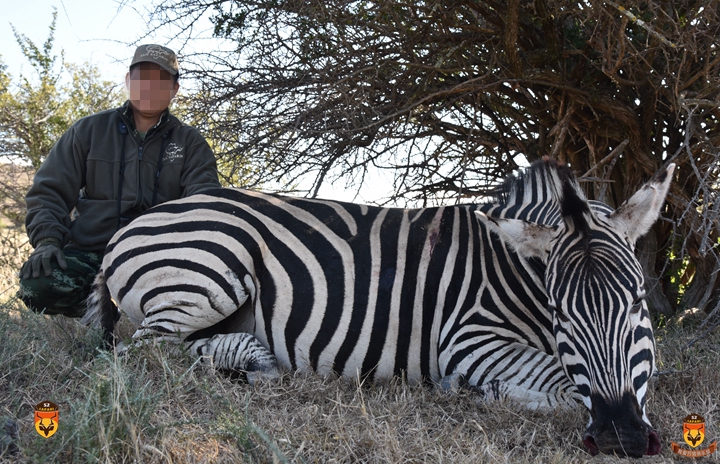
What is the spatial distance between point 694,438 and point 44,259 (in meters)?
3.97

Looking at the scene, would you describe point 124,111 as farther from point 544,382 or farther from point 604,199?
point 604,199

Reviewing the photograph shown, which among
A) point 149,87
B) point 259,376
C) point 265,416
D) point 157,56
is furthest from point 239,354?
point 157,56

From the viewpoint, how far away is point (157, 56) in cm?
478

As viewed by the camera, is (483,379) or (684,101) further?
(684,101)

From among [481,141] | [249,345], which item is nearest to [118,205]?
[249,345]

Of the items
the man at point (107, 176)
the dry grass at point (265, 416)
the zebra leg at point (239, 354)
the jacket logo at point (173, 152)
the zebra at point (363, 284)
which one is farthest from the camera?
the jacket logo at point (173, 152)

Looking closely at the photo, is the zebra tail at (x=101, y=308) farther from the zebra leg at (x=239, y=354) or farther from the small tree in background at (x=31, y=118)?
the small tree in background at (x=31, y=118)

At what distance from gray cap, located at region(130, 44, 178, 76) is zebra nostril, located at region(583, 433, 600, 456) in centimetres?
393

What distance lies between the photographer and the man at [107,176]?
4355 mm

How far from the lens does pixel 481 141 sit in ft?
21.2

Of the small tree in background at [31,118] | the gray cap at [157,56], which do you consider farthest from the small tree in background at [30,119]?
the gray cap at [157,56]

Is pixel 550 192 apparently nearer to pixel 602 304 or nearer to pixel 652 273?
pixel 602 304

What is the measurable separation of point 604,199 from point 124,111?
4.52m

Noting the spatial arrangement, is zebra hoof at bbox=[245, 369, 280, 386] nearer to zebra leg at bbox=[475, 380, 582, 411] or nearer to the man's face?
zebra leg at bbox=[475, 380, 582, 411]
